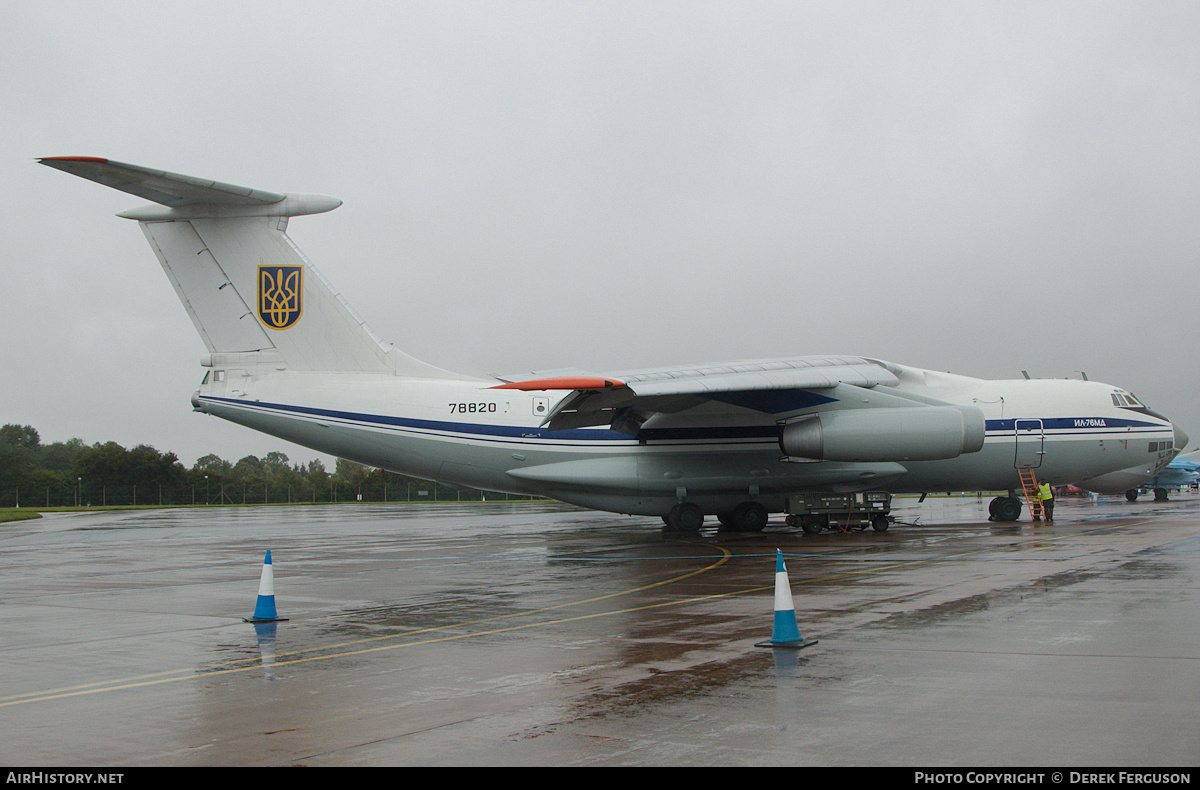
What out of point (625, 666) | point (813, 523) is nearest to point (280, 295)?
point (813, 523)

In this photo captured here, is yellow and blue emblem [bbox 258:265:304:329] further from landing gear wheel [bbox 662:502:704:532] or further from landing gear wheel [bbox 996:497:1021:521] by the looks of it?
landing gear wheel [bbox 996:497:1021:521]

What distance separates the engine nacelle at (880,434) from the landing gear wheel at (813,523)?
7.76 feet

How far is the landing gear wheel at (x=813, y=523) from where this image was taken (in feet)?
63.7

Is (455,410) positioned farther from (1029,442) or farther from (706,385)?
(1029,442)

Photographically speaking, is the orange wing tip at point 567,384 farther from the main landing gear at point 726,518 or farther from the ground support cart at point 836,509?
the ground support cart at point 836,509

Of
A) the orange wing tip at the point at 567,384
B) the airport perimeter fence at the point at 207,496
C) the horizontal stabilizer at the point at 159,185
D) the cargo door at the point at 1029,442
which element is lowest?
the airport perimeter fence at the point at 207,496

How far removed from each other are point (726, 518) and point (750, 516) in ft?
2.89

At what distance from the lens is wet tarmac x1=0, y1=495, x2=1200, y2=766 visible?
14.0 ft

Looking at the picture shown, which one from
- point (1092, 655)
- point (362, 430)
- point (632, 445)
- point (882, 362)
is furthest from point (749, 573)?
point (362, 430)

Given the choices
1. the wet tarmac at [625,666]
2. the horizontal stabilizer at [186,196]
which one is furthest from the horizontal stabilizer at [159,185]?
the wet tarmac at [625,666]

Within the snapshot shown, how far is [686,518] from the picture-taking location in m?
19.0

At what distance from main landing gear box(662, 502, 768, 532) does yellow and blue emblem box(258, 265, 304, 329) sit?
893cm

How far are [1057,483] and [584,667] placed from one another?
60.4 feet

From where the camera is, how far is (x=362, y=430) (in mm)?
19000
